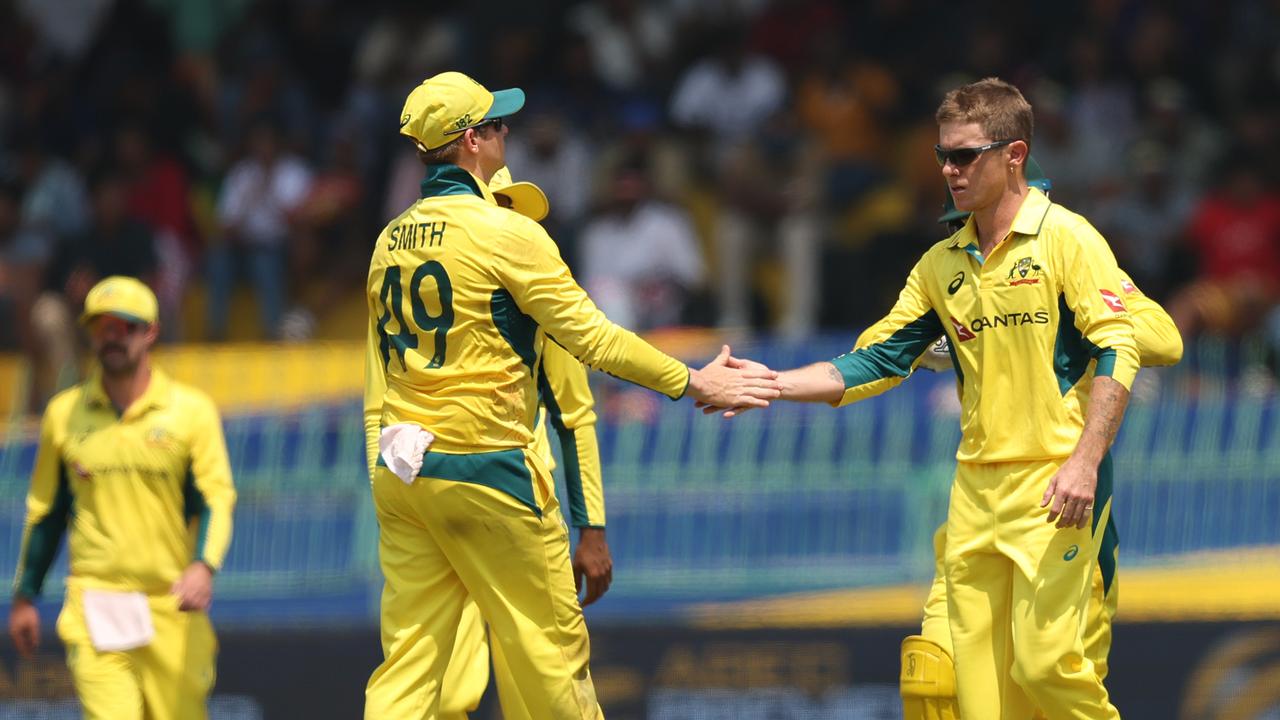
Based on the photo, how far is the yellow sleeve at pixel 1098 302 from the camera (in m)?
6.88

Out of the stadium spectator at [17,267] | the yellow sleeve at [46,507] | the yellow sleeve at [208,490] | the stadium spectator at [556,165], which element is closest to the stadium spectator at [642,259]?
the stadium spectator at [556,165]

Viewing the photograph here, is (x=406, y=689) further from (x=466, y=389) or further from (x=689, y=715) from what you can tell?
(x=689, y=715)

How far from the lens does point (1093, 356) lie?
23.1 feet

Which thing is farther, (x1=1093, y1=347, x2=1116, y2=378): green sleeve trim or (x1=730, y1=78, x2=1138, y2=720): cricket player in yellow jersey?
(x1=730, y1=78, x2=1138, y2=720): cricket player in yellow jersey

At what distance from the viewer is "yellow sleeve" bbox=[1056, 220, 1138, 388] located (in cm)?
688

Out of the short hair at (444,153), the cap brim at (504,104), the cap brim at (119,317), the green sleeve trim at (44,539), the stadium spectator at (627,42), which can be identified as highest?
the stadium spectator at (627,42)

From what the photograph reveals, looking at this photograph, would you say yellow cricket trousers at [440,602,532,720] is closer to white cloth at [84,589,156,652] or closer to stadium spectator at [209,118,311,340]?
white cloth at [84,589,156,652]

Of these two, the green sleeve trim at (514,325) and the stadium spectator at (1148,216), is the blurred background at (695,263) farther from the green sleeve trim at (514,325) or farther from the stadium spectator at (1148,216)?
the green sleeve trim at (514,325)

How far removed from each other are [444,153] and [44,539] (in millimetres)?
3056

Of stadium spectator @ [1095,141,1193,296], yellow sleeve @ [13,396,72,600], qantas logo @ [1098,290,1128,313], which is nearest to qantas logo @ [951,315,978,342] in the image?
qantas logo @ [1098,290,1128,313]

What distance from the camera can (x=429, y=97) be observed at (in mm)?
7281

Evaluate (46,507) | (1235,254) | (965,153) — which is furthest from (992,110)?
(1235,254)

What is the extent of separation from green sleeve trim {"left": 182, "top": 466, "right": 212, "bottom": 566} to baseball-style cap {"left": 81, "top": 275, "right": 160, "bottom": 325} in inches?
27.5

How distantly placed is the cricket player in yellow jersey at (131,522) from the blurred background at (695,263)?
81.2 inches
